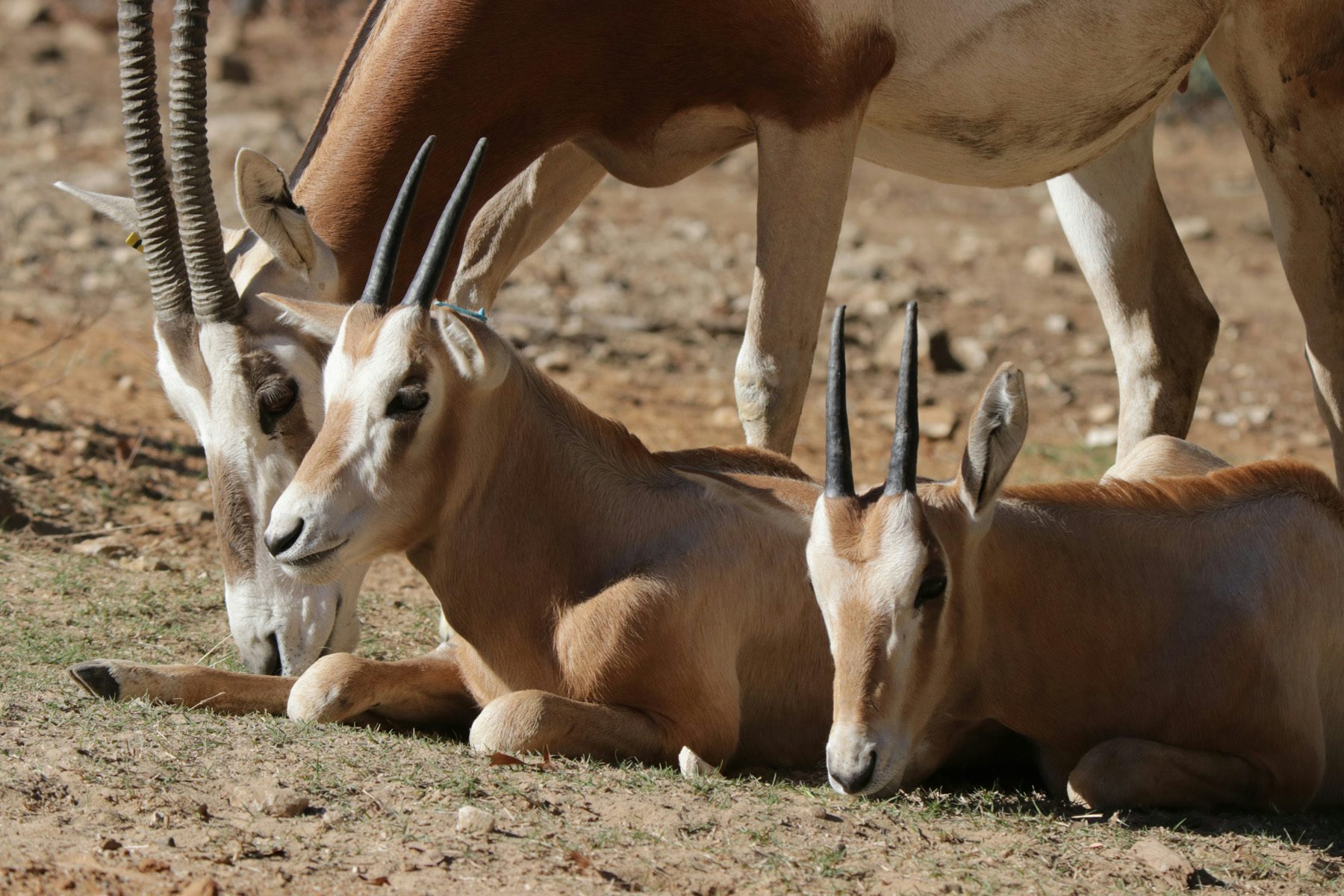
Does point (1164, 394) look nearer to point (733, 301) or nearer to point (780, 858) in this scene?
point (780, 858)

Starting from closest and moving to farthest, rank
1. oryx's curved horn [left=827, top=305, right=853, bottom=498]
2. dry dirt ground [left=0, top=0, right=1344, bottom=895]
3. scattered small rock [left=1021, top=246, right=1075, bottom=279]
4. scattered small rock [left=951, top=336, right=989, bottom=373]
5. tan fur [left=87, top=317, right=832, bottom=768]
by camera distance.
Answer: dry dirt ground [left=0, top=0, right=1344, bottom=895] < oryx's curved horn [left=827, top=305, right=853, bottom=498] < tan fur [left=87, top=317, right=832, bottom=768] < scattered small rock [left=951, top=336, right=989, bottom=373] < scattered small rock [left=1021, top=246, right=1075, bottom=279]

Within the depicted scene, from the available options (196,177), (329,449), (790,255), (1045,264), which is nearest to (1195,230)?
(1045,264)

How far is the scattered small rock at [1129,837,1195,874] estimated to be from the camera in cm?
448

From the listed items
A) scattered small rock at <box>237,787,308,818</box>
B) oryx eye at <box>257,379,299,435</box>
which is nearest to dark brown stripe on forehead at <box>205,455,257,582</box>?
oryx eye at <box>257,379,299,435</box>

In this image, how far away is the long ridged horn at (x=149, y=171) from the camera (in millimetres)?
6043

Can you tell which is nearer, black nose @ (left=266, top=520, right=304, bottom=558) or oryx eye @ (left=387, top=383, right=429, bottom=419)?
black nose @ (left=266, top=520, right=304, bottom=558)

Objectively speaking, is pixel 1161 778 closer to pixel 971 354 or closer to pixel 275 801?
pixel 275 801

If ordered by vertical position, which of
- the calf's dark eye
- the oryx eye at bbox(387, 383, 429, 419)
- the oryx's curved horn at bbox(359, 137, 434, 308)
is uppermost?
the oryx's curved horn at bbox(359, 137, 434, 308)

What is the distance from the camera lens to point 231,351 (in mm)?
5891

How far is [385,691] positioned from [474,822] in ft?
3.68

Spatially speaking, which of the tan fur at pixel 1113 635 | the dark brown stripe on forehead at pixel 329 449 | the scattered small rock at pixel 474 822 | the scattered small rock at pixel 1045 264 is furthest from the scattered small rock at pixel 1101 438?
the scattered small rock at pixel 474 822

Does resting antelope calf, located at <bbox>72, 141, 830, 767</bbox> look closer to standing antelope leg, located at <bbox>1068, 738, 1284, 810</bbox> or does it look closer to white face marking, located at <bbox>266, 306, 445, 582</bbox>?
white face marking, located at <bbox>266, 306, 445, 582</bbox>

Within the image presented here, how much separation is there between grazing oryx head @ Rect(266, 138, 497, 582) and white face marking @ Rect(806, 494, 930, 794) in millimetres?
1198

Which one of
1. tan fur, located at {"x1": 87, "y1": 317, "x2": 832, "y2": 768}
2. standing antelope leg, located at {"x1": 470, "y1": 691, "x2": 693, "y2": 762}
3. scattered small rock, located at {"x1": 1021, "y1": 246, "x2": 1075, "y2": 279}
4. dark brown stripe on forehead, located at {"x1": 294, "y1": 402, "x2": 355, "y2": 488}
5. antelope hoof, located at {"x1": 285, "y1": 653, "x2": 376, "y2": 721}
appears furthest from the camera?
scattered small rock, located at {"x1": 1021, "y1": 246, "x2": 1075, "y2": 279}
